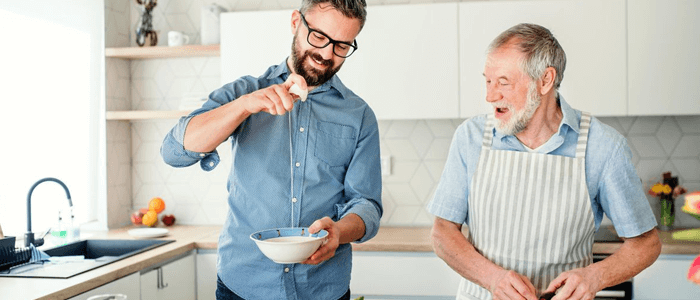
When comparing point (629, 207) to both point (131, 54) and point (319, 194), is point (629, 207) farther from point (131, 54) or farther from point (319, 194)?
point (131, 54)

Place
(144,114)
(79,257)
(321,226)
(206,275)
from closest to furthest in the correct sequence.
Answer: (321,226), (79,257), (206,275), (144,114)

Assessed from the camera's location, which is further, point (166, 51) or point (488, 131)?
point (166, 51)

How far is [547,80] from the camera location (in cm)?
167

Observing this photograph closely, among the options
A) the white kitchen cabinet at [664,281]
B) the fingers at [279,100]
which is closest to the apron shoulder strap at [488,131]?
the fingers at [279,100]

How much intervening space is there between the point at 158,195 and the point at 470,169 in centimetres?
250

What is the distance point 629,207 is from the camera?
1604 millimetres

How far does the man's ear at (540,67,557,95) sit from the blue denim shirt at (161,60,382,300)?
49 cm

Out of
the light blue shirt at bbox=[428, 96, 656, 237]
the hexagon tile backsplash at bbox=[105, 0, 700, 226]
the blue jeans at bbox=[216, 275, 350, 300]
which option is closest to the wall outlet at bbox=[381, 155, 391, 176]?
the hexagon tile backsplash at bbox=[105, 0, 700, 226]

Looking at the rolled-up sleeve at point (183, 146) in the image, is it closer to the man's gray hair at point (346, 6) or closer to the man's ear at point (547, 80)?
the man's gray hair at point (346, 6)

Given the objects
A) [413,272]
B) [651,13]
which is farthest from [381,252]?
[651,13]

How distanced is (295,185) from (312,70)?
30cm

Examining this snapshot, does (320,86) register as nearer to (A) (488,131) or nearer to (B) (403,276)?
(A) (488,131)

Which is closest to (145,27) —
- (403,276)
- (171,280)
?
(171,280)

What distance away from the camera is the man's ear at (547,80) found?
1665 millimetres
